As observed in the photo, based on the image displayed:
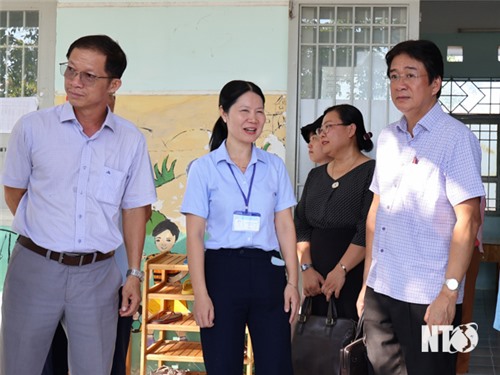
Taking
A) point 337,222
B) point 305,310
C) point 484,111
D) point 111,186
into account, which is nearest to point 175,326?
point 305,310

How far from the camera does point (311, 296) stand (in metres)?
3.23

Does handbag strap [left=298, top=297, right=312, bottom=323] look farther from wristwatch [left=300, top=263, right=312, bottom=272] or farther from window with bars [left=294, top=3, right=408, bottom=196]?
window with bars [left=294, top=3, right=408, bottom=196]

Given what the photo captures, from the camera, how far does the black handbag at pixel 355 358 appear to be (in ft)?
8.82

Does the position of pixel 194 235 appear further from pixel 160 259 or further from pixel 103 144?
pixel 160 259

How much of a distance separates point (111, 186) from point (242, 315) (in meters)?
0.67

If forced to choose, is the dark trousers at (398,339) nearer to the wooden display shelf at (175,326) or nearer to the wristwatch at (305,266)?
the wristwatch at (305,266)

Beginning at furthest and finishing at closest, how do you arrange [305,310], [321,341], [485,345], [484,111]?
[484,111], [485,345], [305,310], [321,341]

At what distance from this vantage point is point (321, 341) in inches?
120

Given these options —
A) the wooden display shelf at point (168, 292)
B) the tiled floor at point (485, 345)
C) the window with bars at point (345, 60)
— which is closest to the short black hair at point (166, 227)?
the wooden display shelf at point (168, 292)

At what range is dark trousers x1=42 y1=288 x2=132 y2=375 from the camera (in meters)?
2.59

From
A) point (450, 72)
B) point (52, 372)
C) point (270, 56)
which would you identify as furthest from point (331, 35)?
point (450, 72)

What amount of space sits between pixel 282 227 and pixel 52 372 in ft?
3.42

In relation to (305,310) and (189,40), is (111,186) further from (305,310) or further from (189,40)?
(189,40)

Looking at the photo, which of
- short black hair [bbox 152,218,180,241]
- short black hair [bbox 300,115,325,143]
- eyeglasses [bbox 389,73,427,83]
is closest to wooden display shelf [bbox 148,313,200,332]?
short black hair [bbox 152,218,180,241]
